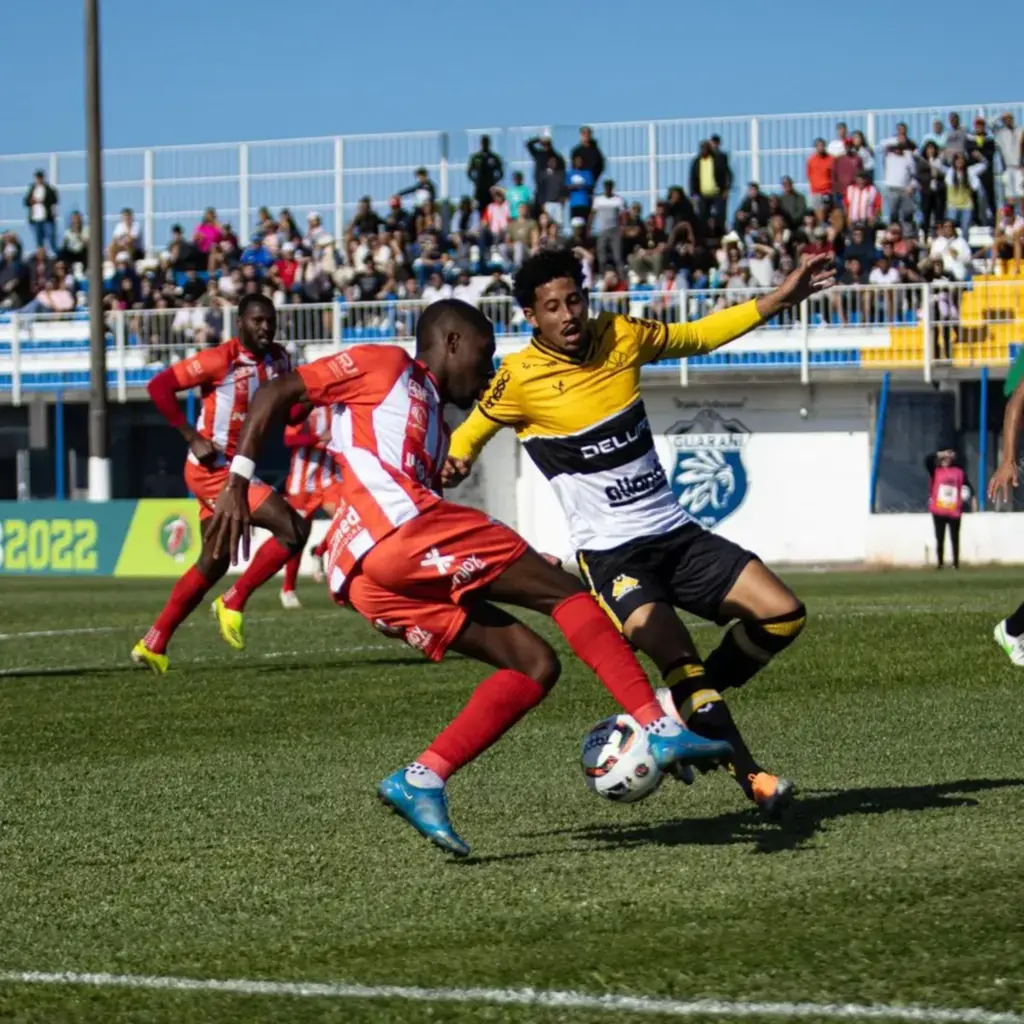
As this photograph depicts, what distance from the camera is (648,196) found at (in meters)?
35.3

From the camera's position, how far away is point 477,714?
6.69m

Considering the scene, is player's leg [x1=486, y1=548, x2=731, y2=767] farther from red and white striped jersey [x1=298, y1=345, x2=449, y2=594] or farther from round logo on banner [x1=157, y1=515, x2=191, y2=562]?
round logo on banner [x1=157, y1=515, x2=191, y2=562]

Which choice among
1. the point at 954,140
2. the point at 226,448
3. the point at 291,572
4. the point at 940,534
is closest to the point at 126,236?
the point at 954,140

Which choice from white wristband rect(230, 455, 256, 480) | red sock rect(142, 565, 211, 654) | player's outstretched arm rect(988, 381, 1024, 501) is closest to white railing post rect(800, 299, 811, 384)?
red sock rect(142, 565, 211, 654)

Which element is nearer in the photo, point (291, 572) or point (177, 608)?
point (177, 608)

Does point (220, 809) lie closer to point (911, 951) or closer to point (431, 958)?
point (431, 958)

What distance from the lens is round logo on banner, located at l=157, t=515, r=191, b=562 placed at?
3009 centimetres

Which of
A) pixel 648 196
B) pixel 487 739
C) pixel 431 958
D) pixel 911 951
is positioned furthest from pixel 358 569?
pixel 648 196

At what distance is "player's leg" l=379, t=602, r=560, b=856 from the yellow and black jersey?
3.16 feet

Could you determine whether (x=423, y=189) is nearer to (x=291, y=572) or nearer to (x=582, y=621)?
(x=291, y=572)

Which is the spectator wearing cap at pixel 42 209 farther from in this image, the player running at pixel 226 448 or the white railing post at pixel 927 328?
the player running at pixel 226 448

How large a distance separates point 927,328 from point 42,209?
17.1 metres

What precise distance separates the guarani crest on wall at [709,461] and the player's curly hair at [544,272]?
2605cm

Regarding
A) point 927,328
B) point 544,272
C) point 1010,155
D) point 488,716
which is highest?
point 1010,155
